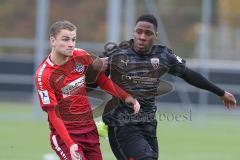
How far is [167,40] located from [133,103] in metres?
13.2

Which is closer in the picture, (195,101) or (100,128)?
(100,128)

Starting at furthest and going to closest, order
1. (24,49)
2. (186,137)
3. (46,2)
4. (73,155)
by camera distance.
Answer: (24,49)
(46,2)
(186,137)
(73,155)

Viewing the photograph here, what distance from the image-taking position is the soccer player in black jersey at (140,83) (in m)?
9.00

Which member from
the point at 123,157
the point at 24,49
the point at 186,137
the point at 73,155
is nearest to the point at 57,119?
the point at 73,155

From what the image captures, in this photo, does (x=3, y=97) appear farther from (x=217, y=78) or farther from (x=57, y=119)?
(x=57, y=119)

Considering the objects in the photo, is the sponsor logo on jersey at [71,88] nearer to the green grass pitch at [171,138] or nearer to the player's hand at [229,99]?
the player's hand at [229,99]

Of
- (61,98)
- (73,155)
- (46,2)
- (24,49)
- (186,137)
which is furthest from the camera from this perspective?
(24,49)

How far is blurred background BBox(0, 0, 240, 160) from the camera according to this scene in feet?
69.6

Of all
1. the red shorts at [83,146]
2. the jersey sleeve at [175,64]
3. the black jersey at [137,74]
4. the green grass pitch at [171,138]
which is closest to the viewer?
the red shorts at [83,146]

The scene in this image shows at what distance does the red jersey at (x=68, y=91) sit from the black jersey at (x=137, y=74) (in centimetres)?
38

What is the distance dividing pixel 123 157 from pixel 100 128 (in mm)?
397

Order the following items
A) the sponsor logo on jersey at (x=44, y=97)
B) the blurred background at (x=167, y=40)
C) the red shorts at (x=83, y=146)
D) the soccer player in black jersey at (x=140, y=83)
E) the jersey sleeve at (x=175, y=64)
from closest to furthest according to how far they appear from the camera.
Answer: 1. the sponsor logo on jersey at (x=44, y=97)
2. the red shorts at (x=83, y=146)
3. the soccer player in black jersey at (x=140, y=83)
4. the jersey sleeve at (x=175, y=64)
5. the blurred background at (x=167, y=40)

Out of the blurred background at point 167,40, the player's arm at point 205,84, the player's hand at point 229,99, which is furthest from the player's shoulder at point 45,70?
the blurred background at point 167,40

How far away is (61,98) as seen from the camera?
28.6 feet
